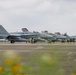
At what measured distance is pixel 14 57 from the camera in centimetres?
335

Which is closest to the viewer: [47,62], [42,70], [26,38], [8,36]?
[47,62]

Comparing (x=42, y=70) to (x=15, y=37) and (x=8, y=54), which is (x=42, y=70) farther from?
(x=15, y=37)

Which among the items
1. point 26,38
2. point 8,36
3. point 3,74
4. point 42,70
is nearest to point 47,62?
point 42,70

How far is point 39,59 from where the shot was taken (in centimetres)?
352

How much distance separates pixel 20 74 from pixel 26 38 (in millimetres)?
110045

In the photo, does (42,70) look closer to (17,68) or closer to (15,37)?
(17,68)

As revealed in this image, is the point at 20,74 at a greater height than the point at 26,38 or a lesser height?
greater

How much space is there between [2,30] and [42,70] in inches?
3616

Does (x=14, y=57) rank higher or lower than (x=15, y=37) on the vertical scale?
higher

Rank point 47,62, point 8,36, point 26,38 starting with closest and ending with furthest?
point 47,62
point 8,36
point 26,38

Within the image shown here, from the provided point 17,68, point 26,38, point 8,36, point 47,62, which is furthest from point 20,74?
point 26,38

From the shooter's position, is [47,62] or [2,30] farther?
[2,30]

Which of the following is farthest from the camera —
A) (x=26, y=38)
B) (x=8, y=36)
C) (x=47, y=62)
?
(x=26, y=38)

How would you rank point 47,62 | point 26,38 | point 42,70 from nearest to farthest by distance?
point 47,62 → point 42,70 → point 26,38
